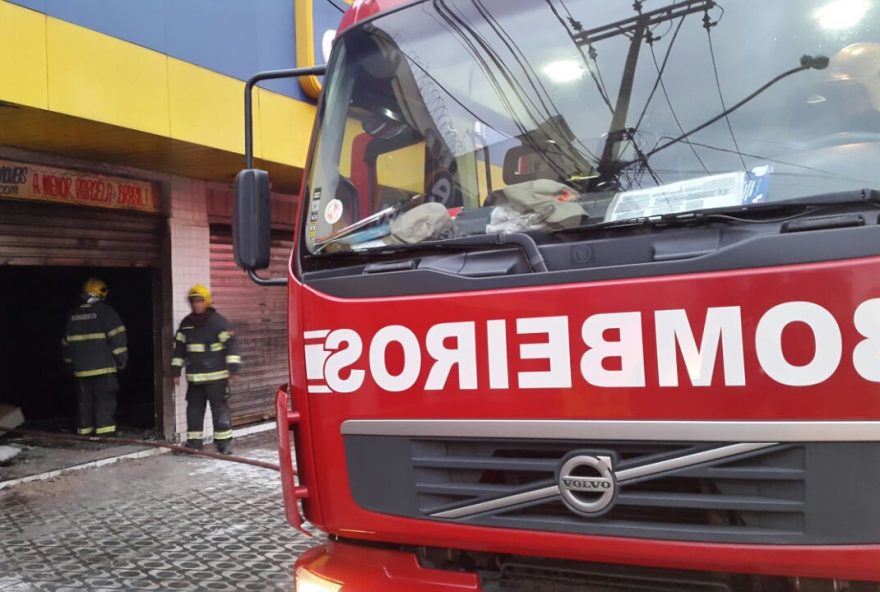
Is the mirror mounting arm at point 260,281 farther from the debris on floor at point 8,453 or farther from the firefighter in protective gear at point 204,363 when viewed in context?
the debris on floor at point 8,453

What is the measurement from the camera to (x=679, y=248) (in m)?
1.94

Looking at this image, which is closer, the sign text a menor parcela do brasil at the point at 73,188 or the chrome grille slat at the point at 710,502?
the chrome grille slat at the point at 710,502

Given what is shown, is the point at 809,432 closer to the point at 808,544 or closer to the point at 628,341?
the point at 808,544

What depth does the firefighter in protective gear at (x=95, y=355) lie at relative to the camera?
26.0 ft

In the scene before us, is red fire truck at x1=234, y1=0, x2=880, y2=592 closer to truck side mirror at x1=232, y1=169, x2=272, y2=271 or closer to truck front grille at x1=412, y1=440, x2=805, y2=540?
truck front grille at x1=412, y1=440, x2=805, y2=540

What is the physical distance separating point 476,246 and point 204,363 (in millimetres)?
5643

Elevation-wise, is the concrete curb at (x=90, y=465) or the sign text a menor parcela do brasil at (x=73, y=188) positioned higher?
the sign text a menor parcela do brasil at (x=73, y=188)

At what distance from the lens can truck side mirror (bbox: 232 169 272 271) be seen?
9.36 feet

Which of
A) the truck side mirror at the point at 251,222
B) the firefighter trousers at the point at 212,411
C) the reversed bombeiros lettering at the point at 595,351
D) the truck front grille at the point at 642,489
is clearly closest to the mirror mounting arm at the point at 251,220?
the truck side mirror at the point at 251,222

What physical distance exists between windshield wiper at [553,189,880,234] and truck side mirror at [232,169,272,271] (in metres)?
1.41

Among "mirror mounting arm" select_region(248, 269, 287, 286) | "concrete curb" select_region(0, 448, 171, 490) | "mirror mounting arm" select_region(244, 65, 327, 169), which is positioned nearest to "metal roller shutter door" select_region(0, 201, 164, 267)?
"concrete curb" select_region(0, 448, 171, 490)

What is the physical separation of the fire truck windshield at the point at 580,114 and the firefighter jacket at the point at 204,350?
15.9 feet

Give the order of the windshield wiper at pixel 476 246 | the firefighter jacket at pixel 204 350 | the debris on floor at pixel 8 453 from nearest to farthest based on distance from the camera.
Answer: the windshield wiper at pixel 476 246 → the debris on floor at pixel 8 453 → the firefighter jacket at pixel 204 350

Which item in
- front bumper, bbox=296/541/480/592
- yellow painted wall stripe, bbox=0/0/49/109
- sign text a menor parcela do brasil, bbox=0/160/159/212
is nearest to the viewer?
front bumper, bbox=296/541/480/592
